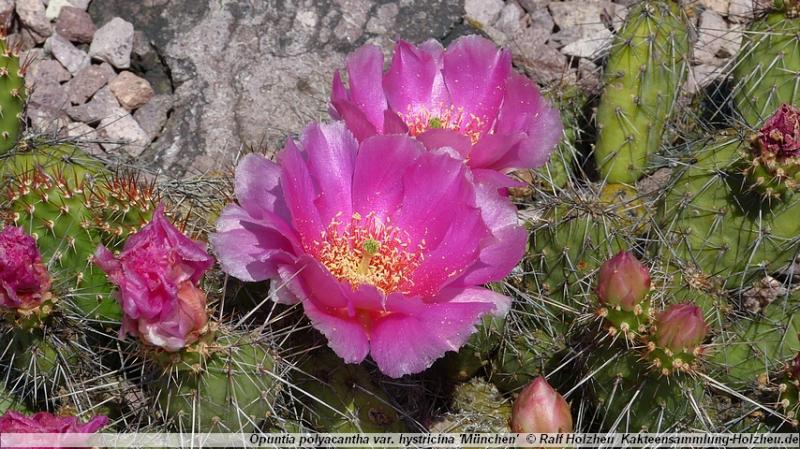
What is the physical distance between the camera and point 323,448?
183 cm

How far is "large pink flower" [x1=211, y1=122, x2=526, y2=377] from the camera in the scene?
61.2 inches

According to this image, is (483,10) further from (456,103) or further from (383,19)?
(456,103)

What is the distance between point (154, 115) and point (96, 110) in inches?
7.4

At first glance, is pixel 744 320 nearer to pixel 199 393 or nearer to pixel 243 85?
pixel 199 393

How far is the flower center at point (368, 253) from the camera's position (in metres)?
1.79

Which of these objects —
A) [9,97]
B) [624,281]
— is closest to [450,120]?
[624,281]

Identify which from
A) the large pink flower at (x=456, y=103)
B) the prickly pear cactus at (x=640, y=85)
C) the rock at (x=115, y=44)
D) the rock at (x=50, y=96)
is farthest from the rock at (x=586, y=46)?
the rock at (x=50, y=96)

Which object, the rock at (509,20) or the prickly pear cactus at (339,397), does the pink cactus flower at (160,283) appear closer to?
the prickly pear cactus at (339,397)

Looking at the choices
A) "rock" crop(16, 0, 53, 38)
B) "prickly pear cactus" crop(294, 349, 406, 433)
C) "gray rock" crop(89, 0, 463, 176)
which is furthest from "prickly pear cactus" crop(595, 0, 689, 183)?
"rock" crop(16, 0, 53, 38)

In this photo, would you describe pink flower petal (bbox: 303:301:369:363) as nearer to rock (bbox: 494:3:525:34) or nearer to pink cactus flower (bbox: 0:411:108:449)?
pink cactus flower (bbox: 0:411:108:449)

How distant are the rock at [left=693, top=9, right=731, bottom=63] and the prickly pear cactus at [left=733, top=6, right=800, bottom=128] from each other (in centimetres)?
64

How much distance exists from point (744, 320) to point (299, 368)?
1.10 metres

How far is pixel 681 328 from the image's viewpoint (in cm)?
171

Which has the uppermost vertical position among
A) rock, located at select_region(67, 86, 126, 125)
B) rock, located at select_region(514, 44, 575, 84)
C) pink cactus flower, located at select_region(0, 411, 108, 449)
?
pink cactus flower, located at select_region(0, 411, 108, 449)
